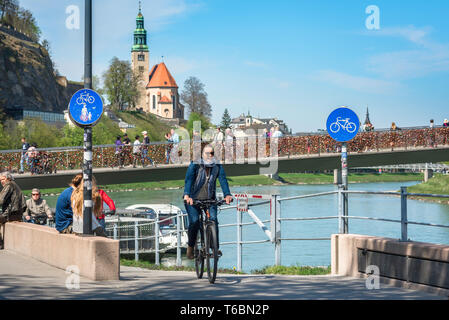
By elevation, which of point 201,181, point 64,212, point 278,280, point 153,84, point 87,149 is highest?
point 153,84

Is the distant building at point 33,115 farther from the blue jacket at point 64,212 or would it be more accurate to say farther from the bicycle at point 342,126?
the bicycle at point 342,126

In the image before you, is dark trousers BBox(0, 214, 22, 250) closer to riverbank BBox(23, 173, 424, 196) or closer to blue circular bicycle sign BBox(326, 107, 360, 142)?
blue circular bicycle sign BBox(326, 107, 360, 142)

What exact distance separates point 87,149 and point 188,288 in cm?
296

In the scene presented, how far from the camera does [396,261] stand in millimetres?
8812

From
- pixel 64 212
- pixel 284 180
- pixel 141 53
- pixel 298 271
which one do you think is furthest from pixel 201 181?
pixel 141 53

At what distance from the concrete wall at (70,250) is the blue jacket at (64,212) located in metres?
0.17

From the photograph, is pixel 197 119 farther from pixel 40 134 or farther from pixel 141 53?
pixel 141 53

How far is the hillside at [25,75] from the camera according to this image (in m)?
103

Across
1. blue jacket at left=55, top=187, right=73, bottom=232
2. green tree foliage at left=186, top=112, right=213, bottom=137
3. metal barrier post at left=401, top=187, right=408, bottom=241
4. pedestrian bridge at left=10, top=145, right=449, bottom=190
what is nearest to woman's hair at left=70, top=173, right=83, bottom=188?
blue jacket at left=55, top=187, right=73, bottom=232
